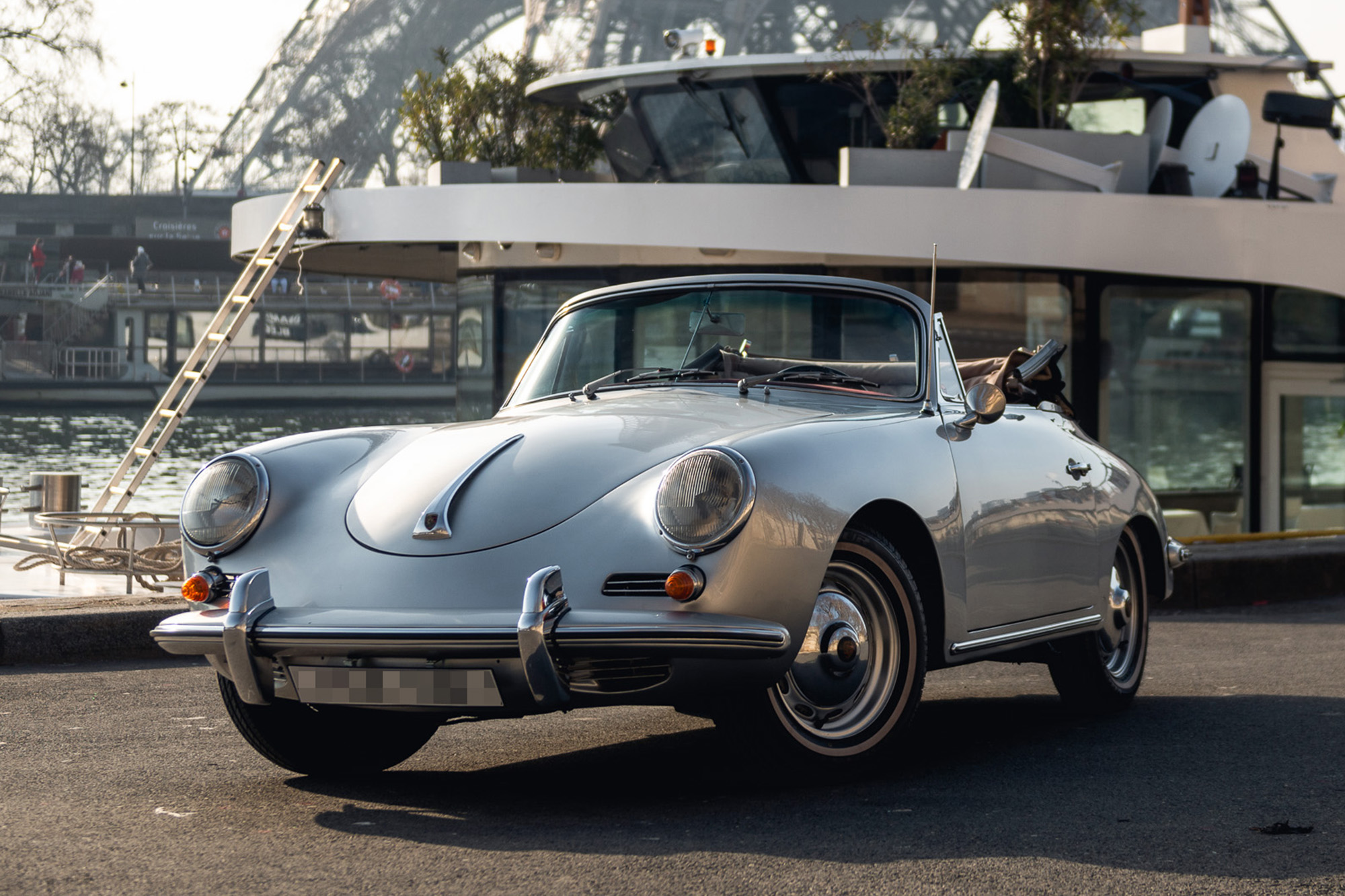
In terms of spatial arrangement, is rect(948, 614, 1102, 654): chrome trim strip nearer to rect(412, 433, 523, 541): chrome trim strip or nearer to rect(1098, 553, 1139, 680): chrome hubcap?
rect(1098, 553, 1139, 680): chrome hubcap

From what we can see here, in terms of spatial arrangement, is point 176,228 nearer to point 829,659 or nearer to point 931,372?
point 931,372

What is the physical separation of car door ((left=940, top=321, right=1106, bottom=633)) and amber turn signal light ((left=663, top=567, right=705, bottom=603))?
1.23m

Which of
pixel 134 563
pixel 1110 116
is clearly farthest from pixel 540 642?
pixel 1110 116

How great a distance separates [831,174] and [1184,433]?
15.5 feet

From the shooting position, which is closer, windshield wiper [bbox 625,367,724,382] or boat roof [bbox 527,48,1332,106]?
windshield wiper [bbox 625,367,724,382]

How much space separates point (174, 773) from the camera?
446 centimetres

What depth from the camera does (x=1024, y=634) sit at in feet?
16.5

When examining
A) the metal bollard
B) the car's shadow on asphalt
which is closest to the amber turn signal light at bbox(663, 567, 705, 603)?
the car's shadow on asphalt

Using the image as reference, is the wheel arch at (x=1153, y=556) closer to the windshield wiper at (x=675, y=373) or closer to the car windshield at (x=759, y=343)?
the car windshield at (x=759, y=343)

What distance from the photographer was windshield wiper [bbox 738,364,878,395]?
4.97m

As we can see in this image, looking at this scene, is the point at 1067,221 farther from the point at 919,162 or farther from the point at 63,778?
the point at 63,778

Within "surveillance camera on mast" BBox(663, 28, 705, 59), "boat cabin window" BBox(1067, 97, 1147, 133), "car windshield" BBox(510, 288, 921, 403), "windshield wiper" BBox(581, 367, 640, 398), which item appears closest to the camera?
"car windshield" BBox(510, 288, 921, 403)

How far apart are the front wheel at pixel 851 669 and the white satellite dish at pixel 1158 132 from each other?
13080 mm

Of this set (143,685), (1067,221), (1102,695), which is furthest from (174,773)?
(1067,221)
